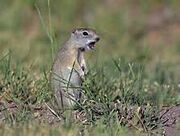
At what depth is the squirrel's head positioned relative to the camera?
651 centimetres

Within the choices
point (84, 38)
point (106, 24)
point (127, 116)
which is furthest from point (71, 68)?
point (106, 24)

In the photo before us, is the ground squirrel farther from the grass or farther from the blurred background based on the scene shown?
the blurred background

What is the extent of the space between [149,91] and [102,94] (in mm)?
1325

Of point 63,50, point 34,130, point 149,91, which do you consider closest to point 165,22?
point 149,91

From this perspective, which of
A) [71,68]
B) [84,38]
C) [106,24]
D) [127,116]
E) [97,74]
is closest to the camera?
[127,116]

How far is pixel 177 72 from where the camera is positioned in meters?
9.27

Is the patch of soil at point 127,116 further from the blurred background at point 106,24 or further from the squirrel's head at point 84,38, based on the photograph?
the blurred background at point 106,24

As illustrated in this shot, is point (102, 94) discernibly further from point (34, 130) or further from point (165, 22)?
point (165, 22)

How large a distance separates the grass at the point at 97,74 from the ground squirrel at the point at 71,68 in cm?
13

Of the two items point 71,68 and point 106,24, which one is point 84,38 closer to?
point 71,68

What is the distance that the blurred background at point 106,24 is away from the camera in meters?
10.9

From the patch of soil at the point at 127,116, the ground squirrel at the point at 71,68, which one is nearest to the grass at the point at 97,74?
the patch of soil at the point at 127,116

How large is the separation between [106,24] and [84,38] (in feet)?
17.7

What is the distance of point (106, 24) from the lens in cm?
1191
